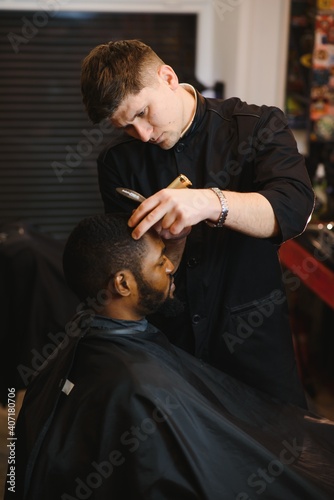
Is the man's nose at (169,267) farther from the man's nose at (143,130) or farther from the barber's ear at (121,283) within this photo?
the man's nose at (143,130)

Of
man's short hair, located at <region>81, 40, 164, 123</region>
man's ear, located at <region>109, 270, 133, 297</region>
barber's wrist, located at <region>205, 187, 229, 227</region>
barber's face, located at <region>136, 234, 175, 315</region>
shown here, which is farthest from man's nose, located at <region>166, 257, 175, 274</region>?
man's short hair, located at <region>81, 40, 164, 123</region>

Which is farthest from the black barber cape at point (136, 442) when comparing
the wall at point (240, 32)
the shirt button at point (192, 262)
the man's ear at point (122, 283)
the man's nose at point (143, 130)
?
the wall at point (240, 32)

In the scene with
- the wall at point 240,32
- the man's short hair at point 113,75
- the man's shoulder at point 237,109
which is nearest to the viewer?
the man's short hair at point 113,75

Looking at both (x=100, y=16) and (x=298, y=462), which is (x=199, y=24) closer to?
(x=100, y=16)

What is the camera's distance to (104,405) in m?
1.64

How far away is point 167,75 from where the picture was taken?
5.73 ft

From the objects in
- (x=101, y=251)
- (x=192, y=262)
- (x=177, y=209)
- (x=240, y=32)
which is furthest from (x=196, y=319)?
(x=240, y=32)

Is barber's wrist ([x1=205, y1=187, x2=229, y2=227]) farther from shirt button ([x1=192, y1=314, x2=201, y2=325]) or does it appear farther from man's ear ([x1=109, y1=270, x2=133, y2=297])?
shirt button ([x1=192, y1=314, x2=201, y2=325])

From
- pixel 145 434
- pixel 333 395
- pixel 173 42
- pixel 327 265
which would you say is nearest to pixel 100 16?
pixel 173 42

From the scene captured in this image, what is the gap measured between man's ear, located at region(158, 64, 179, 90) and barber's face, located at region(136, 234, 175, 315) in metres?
0.38

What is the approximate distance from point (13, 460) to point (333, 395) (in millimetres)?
2288

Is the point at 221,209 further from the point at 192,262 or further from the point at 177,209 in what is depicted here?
the point at 192,262

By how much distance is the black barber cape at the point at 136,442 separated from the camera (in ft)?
5.32

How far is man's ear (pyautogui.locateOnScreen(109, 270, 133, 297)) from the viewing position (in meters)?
1.72
